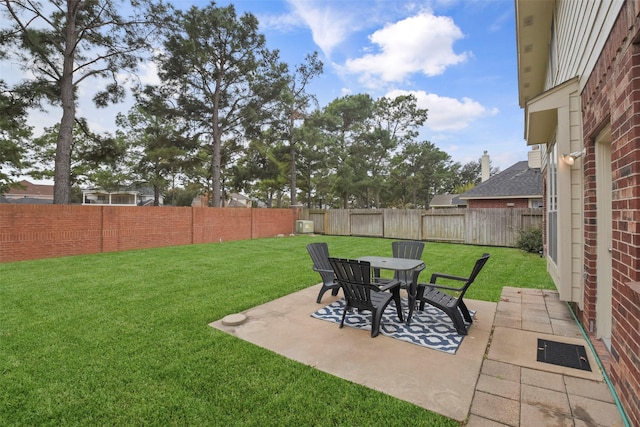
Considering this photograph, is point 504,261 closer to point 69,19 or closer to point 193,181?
point 69,19

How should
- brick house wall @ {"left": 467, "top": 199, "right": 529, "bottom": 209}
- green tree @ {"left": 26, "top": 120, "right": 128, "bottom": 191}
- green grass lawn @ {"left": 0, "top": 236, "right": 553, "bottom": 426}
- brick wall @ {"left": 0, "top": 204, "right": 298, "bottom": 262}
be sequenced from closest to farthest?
green grass lawn @ {"left": 0, "top": 236, "right": 553, "bottom": 426} → brick wall @ {"left": 0, "top": 204, "right": 298, "bottom": 262} → green tree @ {"left": 26, "top": 120, "right": 128, "bottom": 191} → brick house wall @ {"left": 467, "top": 199, "right": 529, "bottom": 209}

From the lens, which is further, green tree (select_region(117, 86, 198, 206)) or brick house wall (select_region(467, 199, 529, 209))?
brick house wall (select_region(467, 199, 529, 209))

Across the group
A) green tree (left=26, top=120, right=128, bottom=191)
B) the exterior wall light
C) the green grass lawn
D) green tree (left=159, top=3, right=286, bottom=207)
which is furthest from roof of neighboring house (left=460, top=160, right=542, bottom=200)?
green tree (left=26, top=120, right=128, bottom=191)

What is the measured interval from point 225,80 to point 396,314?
51.4 feet

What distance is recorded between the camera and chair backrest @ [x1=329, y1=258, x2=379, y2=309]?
3.25 m

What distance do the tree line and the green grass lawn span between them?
795cm

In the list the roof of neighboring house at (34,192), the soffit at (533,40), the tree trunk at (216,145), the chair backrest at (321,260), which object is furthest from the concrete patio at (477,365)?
the roof of neighboring house at (34,192)

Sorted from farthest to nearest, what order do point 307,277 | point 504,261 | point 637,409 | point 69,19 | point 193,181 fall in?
point 193,181, point 69,19, point 504,261, point 307,277, point 637,409

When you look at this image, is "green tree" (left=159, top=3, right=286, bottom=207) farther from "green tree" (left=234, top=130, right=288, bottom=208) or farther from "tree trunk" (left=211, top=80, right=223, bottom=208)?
"green tree" (left=234, top=130, right=288, bottom=208)

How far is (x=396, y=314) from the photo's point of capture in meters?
3.91

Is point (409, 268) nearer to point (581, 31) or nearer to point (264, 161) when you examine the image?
point (581, 31)

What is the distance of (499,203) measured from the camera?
16.8 metres

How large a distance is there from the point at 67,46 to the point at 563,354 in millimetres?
14745

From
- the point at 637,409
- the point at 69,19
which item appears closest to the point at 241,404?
the point at 637,409
